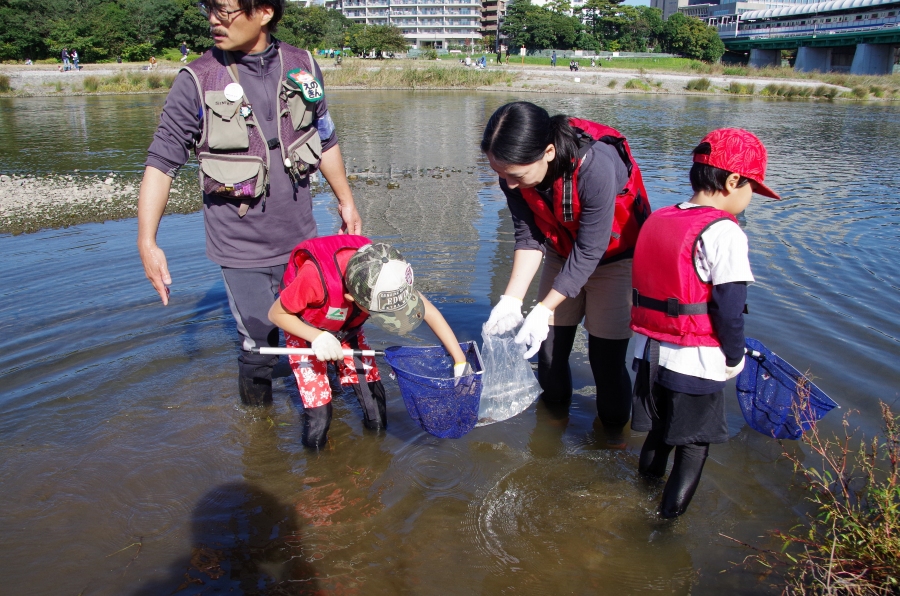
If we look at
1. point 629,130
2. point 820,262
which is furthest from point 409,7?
point 820,262

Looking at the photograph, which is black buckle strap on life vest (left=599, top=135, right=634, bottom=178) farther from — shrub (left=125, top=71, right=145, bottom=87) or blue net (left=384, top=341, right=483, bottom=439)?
shrub (left=125, top=71, right=145, bottom=87)

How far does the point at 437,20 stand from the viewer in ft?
360

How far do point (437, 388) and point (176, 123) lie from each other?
75.2 inches

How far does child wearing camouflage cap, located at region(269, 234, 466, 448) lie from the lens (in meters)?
2.88

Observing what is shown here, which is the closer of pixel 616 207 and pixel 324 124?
pixel 616 207

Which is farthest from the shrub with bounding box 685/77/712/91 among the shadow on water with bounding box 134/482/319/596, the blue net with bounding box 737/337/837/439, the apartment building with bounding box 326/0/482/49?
the apartment building with bounding box 326/0/482/49

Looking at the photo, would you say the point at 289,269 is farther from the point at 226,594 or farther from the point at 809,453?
the point at 809,453

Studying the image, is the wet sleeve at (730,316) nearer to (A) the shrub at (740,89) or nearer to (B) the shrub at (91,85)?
(B) the shrub at (91,85)

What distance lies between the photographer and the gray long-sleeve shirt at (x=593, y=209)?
2.89 m

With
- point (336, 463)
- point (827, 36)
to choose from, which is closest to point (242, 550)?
point (336, 463)

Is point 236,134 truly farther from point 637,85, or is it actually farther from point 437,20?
point 437,20

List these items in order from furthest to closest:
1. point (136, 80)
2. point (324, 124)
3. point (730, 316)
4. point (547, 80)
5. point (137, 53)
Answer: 1. point (137, 53)
2. point (547, 80)
3. point (136, 80)
4. point (324, 124)
5. point (730, 316)

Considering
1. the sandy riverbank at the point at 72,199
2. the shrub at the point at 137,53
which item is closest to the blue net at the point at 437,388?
the sandy riverbank at the point at 72,199

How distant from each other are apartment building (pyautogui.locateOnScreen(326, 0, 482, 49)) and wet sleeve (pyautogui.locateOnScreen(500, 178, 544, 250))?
357ft
